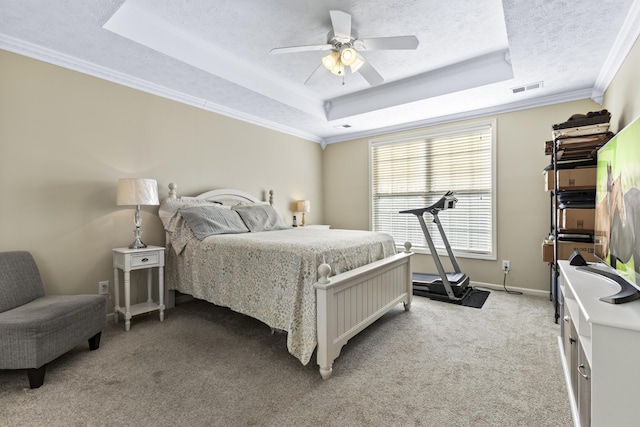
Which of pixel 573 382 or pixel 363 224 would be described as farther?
pixel 363 224

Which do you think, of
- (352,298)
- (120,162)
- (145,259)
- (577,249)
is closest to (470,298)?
(577,249)

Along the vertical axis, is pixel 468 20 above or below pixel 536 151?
above

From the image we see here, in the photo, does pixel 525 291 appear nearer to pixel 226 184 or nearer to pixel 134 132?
pixel 226 184

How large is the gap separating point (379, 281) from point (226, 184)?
2.49m

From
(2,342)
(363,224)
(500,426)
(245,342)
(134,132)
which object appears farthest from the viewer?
(363,224)

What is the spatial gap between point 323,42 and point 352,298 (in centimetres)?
238

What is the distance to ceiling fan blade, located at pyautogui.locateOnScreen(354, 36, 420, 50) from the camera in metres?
2.23

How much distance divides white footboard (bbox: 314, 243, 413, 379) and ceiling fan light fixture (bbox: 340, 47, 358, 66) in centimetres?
169

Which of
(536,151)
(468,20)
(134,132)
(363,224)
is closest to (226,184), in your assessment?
Result: (134,132)

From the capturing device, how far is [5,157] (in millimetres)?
2441

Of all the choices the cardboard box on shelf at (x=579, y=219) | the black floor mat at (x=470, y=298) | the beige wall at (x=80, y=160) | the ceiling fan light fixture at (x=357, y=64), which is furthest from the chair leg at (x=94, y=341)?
the cardboard box on shelf at (x=579, y=219)

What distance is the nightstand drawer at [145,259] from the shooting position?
2.79 meters

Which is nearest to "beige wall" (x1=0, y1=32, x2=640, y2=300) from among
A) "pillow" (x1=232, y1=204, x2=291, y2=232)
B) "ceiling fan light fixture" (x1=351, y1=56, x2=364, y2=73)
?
"pillow" (x1=232, y1=204, x2=291, y2=232)

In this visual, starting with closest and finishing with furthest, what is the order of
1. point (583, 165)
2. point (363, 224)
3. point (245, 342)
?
point (245, 342)
point (583, 165)
point (363, 224)
